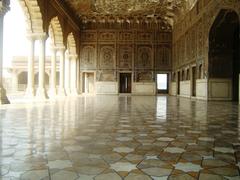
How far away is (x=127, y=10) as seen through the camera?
2314 cm

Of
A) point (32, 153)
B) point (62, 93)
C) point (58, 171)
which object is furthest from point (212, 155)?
point (62, 93)

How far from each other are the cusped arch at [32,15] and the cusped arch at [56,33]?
3.54m

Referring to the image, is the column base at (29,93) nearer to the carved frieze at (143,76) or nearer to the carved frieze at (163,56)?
the carved frieze at (143,76)

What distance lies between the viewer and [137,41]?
25.5m

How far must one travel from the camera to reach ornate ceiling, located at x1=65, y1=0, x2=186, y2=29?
20875 millimetres

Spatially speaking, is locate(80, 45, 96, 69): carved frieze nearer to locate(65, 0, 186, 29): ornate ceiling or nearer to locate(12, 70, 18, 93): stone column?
locate(65, 0, 186, 29): ornate ceiling

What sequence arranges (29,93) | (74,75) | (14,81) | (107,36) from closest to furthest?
(29,93), (74,75), (107,36), (14,81)

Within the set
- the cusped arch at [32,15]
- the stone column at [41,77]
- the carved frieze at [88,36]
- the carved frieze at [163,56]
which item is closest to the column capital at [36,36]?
the stone column at [41,77]

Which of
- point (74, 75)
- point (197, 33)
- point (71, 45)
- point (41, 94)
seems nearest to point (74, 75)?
point (74, 75)

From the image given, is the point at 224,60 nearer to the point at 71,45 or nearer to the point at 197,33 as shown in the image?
the point at 197,33

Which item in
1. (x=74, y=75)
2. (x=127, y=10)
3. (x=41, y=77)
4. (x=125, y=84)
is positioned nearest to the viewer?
(x=41, y=77)

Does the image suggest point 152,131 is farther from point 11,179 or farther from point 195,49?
point 195,49

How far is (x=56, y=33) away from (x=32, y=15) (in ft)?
15.7

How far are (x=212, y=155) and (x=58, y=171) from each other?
1.62 metres
